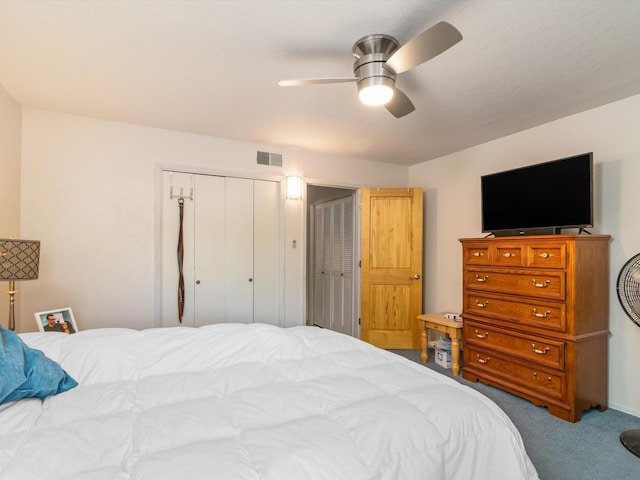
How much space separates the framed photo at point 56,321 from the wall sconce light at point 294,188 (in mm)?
2339

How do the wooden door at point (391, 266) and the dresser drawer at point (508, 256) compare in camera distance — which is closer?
the dresser drawer at point (508, 256)

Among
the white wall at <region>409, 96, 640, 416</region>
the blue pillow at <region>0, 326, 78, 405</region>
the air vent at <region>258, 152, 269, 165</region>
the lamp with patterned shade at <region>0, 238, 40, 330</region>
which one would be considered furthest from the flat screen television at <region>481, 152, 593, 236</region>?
the lamp with patterned shade at <region>0, 238, 40, 330</region>

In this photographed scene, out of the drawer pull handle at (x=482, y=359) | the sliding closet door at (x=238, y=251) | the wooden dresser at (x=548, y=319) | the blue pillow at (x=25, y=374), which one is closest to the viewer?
the blue pillow at (x=25, y=374)

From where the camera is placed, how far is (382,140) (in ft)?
12.1

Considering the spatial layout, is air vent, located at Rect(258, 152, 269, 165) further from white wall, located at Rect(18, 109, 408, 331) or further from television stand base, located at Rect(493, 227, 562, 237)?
television stand base, located at Rect(493, 227, 562, 237)

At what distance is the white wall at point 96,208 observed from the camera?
293cm

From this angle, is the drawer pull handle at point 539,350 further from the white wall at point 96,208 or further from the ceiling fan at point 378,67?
the white wall at point 96,208

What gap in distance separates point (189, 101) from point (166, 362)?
79.8 inches

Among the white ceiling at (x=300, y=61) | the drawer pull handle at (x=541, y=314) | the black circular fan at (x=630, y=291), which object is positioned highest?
the white ceiling at (x=300, y=61)

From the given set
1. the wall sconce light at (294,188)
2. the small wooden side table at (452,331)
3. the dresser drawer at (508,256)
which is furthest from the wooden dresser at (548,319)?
the wall sconce light at (294,188)

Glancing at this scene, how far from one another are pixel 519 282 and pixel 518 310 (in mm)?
234

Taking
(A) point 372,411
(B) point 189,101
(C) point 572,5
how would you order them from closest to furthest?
(A) point 372,411 < (C) point 572,5 < (B) point 189,101

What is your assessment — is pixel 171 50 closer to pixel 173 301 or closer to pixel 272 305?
pixel 173 301

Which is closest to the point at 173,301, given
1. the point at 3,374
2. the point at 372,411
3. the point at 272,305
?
the point at 272,305
